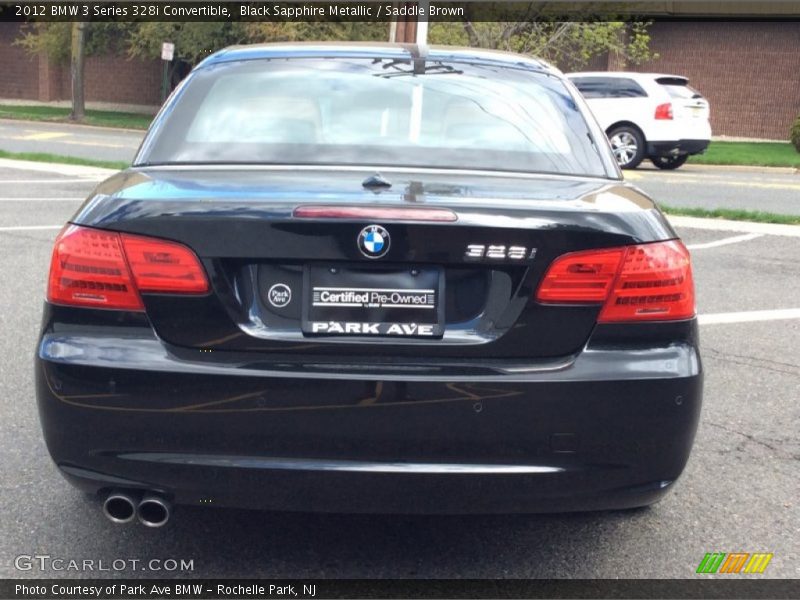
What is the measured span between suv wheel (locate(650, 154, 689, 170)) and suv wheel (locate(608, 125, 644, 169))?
0.95m

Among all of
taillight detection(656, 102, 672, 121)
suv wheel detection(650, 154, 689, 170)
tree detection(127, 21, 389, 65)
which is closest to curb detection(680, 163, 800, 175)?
suv wheel detection(650, 154, 689, 170)

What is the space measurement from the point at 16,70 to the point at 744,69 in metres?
32.0

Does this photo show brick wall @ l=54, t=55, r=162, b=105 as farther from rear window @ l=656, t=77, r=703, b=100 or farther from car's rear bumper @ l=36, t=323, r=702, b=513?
car's rear bumper @ l=36, t=323, r=702, b=513

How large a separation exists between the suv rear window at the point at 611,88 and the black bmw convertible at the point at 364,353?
19.0 meters

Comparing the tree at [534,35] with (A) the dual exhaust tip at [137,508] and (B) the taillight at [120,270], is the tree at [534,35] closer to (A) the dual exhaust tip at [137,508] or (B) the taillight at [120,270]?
(B) the taillight at [120,270]

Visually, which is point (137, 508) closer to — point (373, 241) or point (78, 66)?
point (373, 241)

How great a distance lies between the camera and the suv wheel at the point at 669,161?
73.3 feet

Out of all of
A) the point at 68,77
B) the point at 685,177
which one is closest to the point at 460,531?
the point at 685,177

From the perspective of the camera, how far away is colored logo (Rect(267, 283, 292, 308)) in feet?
9.86

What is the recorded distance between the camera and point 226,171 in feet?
11.1

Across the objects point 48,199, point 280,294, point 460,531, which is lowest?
point 48,199

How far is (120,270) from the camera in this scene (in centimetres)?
303

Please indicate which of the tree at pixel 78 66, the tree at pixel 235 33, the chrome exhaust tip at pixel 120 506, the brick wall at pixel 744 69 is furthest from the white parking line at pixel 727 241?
the tree at pixel 78 66

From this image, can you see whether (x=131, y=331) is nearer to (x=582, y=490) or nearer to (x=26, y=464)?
(x=582, y=490)
